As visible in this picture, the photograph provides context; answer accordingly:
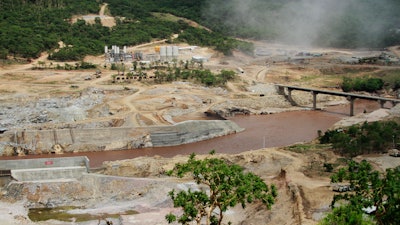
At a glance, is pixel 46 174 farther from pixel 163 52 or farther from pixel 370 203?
pixel 163 52

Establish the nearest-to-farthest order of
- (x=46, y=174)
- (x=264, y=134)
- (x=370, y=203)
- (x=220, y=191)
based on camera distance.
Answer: (x=370, y=203), (x=220, y=191), (x=46, y=174), (x=264, y=134)

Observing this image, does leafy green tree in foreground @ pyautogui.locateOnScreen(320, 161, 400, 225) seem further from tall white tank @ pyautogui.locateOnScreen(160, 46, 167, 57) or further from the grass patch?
tall white tank @ pyautogui.locateOnScreen(160, 46, 167, 57)

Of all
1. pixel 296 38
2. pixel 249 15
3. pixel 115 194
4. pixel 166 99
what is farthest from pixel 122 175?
pixel 249 15

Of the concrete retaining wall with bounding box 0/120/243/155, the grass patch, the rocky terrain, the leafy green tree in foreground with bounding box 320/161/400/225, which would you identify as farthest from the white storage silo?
the leafy green tree in foreground with bounding box 320/161/400/225

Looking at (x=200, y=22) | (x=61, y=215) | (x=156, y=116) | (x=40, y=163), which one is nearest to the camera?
(x=61, y=215)

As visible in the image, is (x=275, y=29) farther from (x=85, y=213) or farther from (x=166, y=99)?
(x=85, y=213)

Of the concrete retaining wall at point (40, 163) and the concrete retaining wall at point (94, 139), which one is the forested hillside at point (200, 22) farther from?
the concrete retaining wall at point (40, 163)

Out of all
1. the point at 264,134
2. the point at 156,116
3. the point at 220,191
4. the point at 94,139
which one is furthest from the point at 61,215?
the point at 264,134
